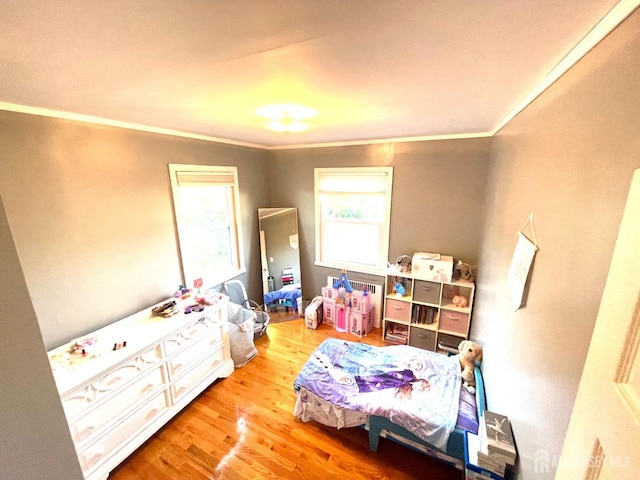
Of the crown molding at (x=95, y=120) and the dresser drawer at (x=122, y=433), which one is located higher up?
the crown molding at (x=95, y=120)

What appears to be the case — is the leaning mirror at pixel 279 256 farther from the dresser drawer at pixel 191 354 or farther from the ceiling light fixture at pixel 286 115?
the ceiling light fixture at pixel 286 115

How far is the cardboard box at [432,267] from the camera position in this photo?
2.75 metres

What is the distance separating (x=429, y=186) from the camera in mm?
2938

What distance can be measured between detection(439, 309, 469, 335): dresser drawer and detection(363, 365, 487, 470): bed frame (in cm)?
82

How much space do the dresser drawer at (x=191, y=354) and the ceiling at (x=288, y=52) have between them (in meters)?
1.89

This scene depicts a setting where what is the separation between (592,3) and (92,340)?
291cm

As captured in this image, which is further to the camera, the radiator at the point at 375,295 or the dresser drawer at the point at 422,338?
the radiator at the point at 375,295

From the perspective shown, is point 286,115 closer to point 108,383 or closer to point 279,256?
point 108,383

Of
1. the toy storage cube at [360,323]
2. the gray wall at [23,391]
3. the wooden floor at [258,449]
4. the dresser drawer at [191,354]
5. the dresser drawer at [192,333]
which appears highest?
the gray wall at [23,391]

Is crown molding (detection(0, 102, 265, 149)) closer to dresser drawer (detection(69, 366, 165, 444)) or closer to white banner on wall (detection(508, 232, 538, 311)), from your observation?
dresser drawer (detection(69, 366, 165, 444))

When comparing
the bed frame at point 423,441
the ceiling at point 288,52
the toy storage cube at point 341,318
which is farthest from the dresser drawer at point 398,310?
the ceiling at point 288,52

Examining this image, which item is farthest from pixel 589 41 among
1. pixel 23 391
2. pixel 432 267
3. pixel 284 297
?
pixel 284 297

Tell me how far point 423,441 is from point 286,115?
94.1 inches

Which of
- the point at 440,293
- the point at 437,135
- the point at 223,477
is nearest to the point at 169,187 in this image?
the point at 223,477
